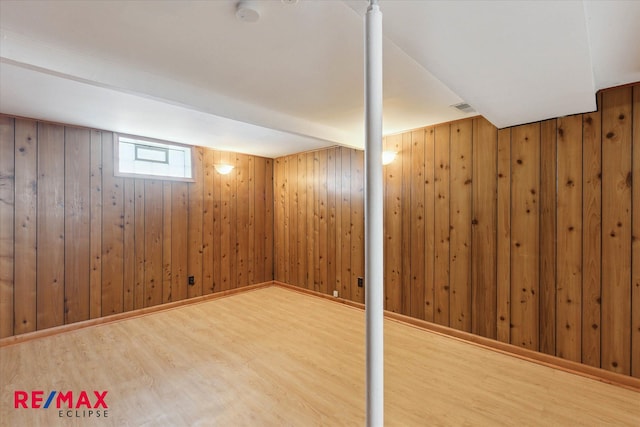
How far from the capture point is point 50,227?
3236mm

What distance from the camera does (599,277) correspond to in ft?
7.81

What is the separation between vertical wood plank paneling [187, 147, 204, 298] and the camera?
4363mm

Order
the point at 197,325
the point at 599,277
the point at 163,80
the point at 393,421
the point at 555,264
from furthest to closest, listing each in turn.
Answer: the point at 197,325, the point at 555,264, the point at 599,277, the point at 163,80, the point at 393,421

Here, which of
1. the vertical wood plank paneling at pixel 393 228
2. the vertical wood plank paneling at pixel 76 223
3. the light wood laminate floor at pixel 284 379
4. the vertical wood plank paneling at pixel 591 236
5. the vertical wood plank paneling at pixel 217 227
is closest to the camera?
the light wood laminate floor at pixel 284 379

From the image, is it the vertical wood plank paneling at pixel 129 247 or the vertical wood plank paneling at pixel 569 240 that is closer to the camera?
the vertical wood plank paneling at pixel 569 240

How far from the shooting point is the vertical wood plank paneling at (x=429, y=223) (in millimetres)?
3348

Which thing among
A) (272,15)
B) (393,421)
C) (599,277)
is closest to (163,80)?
(272,15)

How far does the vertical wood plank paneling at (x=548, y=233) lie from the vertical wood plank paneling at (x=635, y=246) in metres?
0.46

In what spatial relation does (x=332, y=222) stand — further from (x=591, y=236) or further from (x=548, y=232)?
(x=591, y=236)

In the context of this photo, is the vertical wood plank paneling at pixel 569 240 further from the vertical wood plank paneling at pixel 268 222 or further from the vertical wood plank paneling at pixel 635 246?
the vertical wood plank paneling at pixel 268 222

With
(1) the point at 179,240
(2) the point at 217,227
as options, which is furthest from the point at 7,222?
(2) the point at 217,227

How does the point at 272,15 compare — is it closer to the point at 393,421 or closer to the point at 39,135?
the point at 393,421

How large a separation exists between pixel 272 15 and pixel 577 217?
276 centimetres

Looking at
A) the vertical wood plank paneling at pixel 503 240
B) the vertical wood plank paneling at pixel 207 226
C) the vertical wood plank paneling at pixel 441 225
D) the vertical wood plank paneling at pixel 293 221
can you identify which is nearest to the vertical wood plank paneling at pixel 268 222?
the vertical wood plank paneling at pixel 293 221
